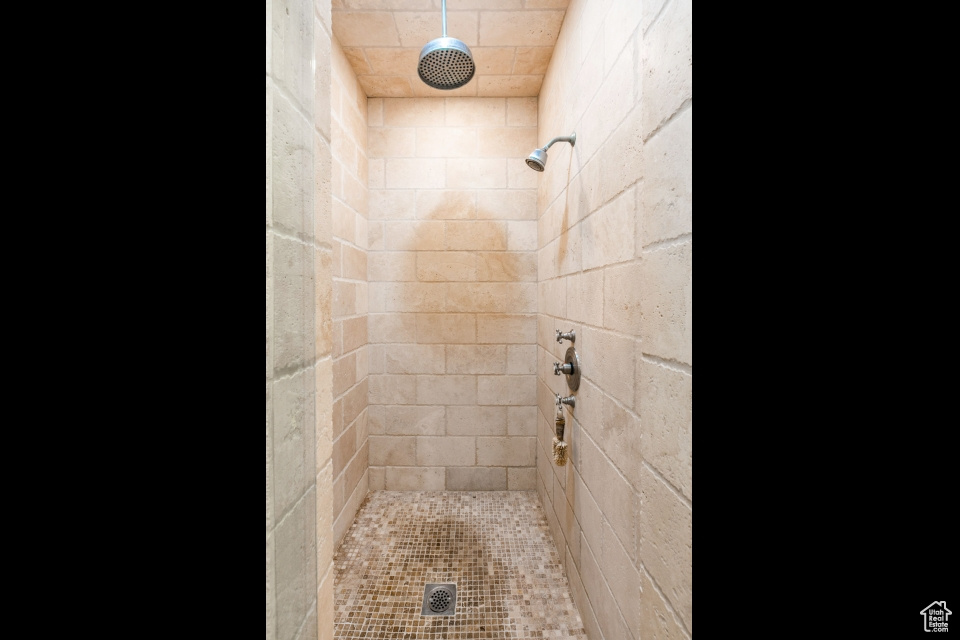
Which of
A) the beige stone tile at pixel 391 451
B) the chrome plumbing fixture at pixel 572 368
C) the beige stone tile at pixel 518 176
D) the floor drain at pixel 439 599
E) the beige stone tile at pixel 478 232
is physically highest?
the beige stone tile at pixel 518 176

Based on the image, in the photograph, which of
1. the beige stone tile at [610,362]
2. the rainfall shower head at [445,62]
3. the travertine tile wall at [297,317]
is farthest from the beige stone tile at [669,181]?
the rainfall shower head at [445,62]

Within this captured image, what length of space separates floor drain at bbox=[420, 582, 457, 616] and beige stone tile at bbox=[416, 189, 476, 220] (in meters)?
1.98

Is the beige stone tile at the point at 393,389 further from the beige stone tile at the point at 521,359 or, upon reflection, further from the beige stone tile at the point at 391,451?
the beige stone tile at the point at 521,359

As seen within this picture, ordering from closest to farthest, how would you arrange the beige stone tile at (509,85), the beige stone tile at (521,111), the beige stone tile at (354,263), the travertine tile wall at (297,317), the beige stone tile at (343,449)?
the travertine tile wall at (297,317) < the beige stone tile at (343,449) < the beige stone tile at (354,263) < the beige stone tile at (509,85) < the beige stone tile at (521,111)

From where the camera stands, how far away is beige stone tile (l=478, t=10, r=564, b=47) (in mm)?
1801

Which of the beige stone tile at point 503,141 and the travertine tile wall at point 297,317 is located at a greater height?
the beige stone tile at point 503,141

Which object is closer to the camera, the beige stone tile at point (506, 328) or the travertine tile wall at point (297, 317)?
the travertine tile wall at point (297, 317)

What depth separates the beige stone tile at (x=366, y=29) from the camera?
182 cm

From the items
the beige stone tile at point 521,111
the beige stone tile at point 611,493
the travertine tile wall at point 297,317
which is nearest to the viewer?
the travertine tile wall at point 297,317

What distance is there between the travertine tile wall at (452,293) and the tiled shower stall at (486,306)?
14 mm

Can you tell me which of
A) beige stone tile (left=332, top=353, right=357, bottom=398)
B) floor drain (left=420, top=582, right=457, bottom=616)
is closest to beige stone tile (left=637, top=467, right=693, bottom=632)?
floor drain (left=420, top=582, right=457, bottom=616)
